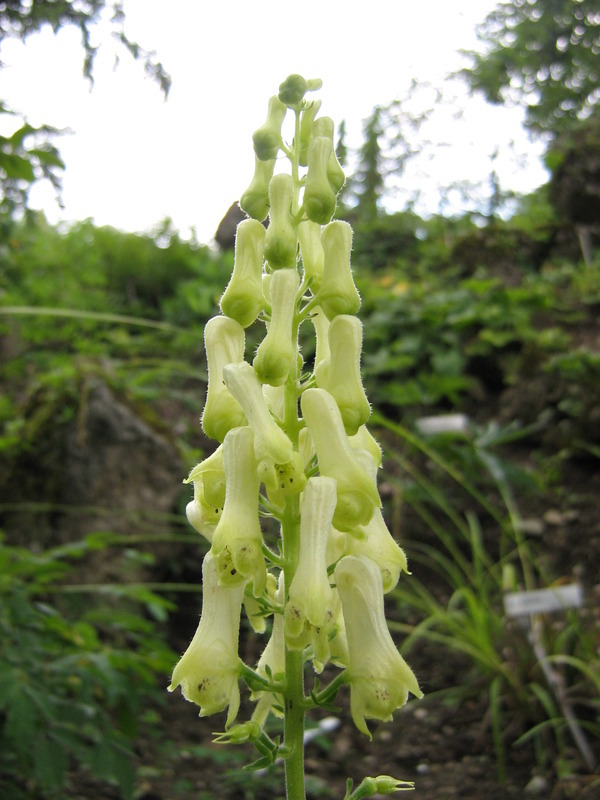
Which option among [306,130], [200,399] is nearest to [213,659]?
[306,130]

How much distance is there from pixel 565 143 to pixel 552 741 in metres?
8.52

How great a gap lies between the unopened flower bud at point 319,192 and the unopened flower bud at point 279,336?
122 millimetres

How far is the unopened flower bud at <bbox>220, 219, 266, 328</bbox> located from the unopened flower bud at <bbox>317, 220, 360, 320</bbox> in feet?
0.41

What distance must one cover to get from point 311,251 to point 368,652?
793 mm

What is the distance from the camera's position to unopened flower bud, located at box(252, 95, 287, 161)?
1435mm

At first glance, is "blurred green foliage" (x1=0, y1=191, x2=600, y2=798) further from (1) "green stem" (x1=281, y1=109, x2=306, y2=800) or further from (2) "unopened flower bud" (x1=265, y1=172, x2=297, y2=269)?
(2) "unopened flower bud" (x1=265, y1=172, x2=297, y2=269)

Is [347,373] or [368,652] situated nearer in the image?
[368,652]

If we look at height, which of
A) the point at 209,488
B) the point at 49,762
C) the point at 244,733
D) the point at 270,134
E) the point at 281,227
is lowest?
the point at 49,762

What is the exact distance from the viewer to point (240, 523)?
3.97ft

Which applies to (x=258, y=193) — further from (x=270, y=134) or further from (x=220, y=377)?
(x=220, y=377)

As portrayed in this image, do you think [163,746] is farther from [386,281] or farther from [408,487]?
[386,281]

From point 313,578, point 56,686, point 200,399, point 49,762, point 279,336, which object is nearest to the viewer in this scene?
point 313,578

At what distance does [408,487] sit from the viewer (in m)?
4.64

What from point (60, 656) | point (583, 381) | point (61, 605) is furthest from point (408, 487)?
point (60, 656)
